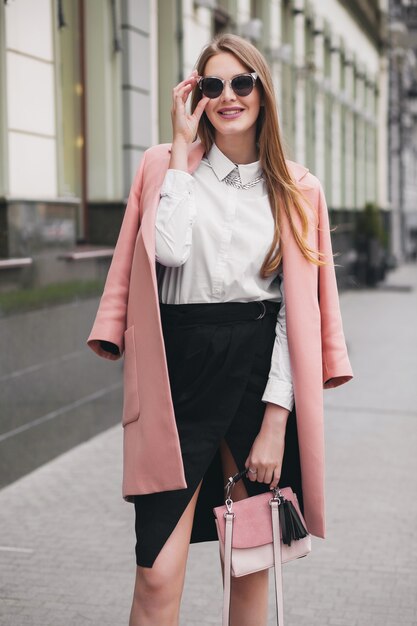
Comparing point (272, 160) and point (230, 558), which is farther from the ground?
point (272, 160)

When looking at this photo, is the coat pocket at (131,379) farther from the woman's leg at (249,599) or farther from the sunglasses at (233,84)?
the sunglasses at (233,84)

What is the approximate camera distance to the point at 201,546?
521cm

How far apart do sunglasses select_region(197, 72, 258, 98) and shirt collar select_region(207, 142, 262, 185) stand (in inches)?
6.6

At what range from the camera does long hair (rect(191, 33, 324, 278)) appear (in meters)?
3.00

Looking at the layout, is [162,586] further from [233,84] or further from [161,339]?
[233,84]

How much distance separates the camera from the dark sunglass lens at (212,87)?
9.84 ft

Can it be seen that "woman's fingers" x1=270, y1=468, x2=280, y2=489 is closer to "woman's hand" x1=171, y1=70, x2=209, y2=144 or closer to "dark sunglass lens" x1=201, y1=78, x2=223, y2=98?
"woman's hand" x1=171, y1=70, x2=209, y2=144

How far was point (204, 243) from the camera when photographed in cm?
298

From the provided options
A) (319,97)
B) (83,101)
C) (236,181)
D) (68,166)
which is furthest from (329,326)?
(319,97)

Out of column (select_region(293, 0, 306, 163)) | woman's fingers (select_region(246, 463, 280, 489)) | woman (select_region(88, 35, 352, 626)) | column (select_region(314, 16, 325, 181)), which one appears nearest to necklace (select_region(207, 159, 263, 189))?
woman (select_region(88, 35, 352, 626))

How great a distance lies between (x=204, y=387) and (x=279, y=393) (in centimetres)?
20

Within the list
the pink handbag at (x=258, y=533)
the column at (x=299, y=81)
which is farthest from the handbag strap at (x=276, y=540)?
the column at (x=299, y=81)

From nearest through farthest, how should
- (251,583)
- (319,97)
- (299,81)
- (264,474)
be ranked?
(264,474) < (251,583) < (299,81) < (319,97)

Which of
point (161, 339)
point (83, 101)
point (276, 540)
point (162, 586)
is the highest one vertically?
point (83, 101)
